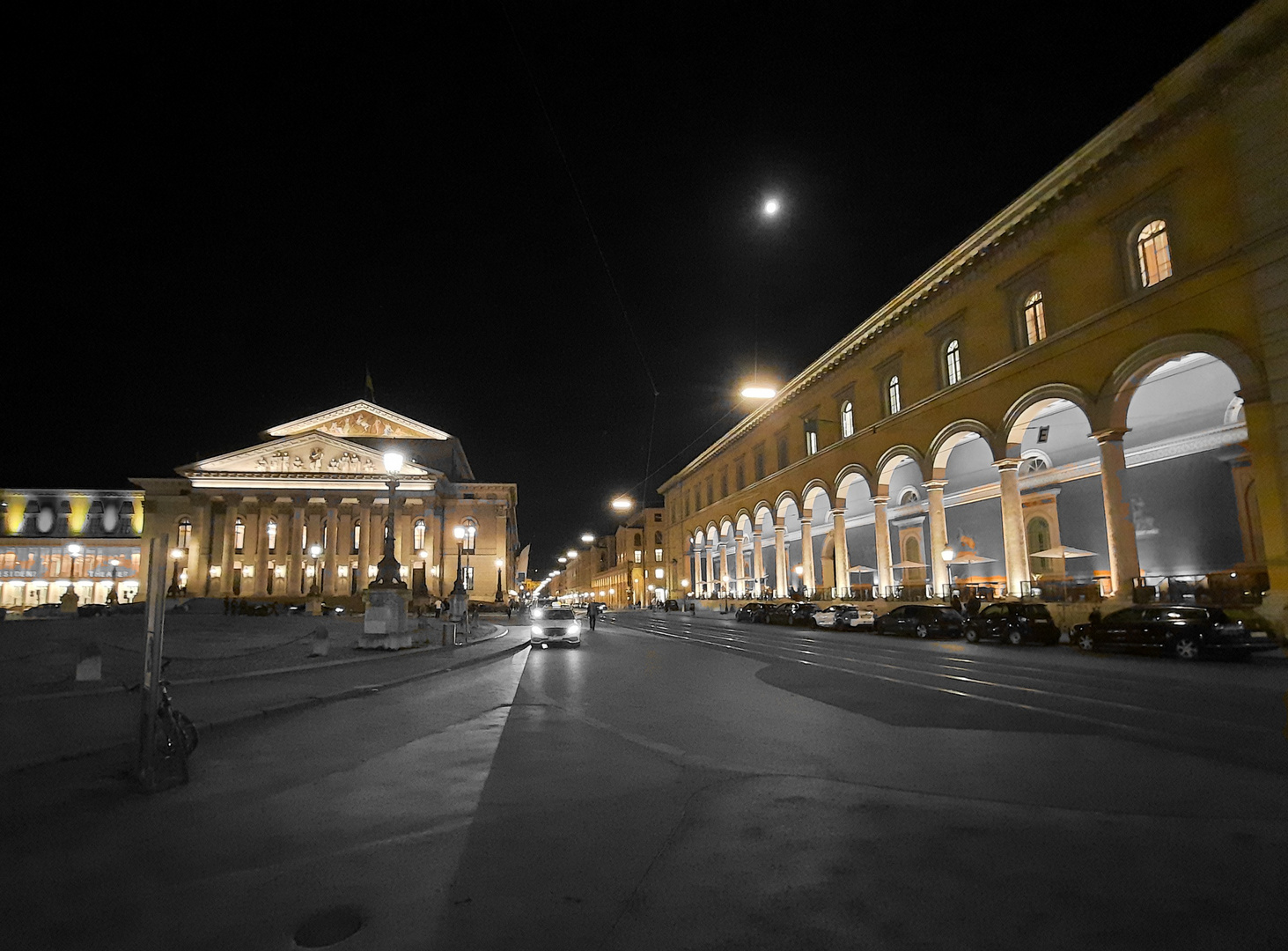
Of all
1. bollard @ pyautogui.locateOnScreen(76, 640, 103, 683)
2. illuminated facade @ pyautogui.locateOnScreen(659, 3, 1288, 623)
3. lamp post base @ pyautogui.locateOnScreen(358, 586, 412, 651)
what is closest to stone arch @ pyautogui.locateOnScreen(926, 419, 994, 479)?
illuminated facade @ pyautogui.locateOnScreen(659, 3, 1288, 623)

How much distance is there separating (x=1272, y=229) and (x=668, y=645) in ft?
63.6

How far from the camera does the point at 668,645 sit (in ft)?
76.2

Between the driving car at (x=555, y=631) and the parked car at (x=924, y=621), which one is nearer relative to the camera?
the driving car at (x=555, y=631)

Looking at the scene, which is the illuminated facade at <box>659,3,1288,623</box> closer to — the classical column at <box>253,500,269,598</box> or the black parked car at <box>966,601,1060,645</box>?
the black parked car at <box>966,601,1060,645</box>

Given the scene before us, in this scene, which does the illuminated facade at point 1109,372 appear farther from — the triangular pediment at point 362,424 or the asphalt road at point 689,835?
the triangular pediment at point 362,424

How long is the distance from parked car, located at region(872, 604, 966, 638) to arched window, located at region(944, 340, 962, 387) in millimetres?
10209

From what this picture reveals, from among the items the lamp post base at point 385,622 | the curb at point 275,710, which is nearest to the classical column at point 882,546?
the curb at point 275,710

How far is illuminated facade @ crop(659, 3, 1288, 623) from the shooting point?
18047 millimetres

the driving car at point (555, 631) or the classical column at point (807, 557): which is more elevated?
the classical column at point (807, 557)

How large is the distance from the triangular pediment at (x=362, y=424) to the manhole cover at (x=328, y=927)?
7070cm

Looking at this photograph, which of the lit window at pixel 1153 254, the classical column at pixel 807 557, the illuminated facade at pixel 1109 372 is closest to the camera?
the illuminated facade at pixel 1109 372

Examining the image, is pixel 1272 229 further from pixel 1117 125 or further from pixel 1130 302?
pixel 1117 125

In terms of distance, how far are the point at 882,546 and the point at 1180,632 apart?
19674mm

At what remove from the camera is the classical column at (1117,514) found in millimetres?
22047
